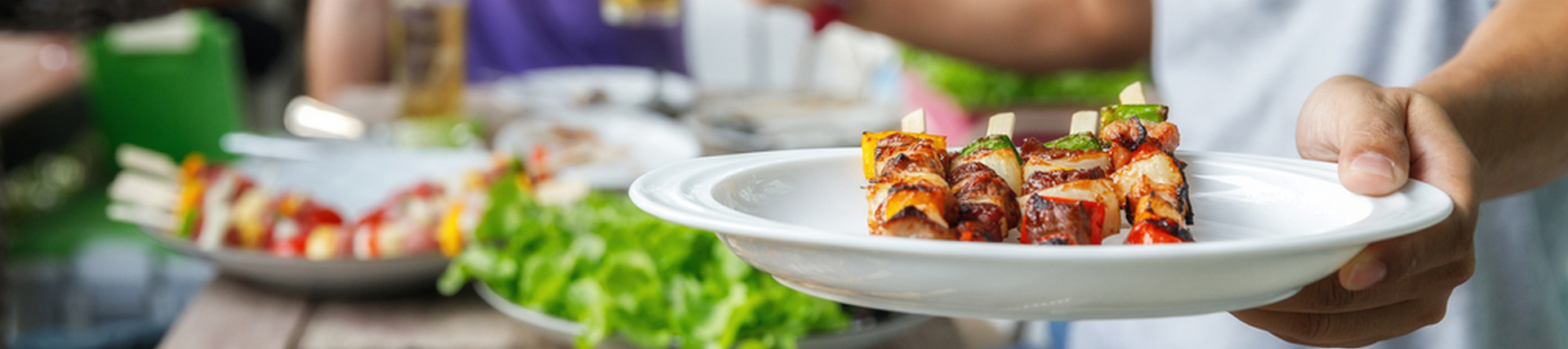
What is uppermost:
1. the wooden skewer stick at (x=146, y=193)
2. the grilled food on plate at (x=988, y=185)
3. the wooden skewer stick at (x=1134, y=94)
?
the wooden skewer stick at (x=1134, y=94)

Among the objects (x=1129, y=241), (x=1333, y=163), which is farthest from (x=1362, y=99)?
(x=1129, y=241)

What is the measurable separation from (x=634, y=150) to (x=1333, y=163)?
1667 mm

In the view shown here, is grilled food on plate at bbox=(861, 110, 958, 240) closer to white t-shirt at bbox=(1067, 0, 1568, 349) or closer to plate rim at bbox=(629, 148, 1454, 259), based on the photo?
plate rim at bbox=(629, 148, 1454, 259)

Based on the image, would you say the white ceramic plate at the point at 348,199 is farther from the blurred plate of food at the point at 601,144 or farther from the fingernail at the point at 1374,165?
the fingernail at the point at 1374,165

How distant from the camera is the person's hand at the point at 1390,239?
0.68m

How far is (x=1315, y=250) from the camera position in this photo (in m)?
0.54

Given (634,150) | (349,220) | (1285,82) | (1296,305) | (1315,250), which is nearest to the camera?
(1315,250)

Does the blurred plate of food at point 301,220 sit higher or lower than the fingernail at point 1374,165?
lower

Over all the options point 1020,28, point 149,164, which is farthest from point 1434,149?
point 149,164

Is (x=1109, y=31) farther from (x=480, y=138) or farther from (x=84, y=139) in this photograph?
(x=84, y=139)

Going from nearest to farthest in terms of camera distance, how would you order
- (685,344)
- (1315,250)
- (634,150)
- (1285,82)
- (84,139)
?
(1315,250), (685,344), (1285,82), (634,150), (84,139)

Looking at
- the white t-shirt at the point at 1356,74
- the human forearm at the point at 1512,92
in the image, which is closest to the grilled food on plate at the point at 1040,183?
the human forearm at the point at 1512,92

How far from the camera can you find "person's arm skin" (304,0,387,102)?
3.59 meters

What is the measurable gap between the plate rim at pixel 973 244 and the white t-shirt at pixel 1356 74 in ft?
2.69
